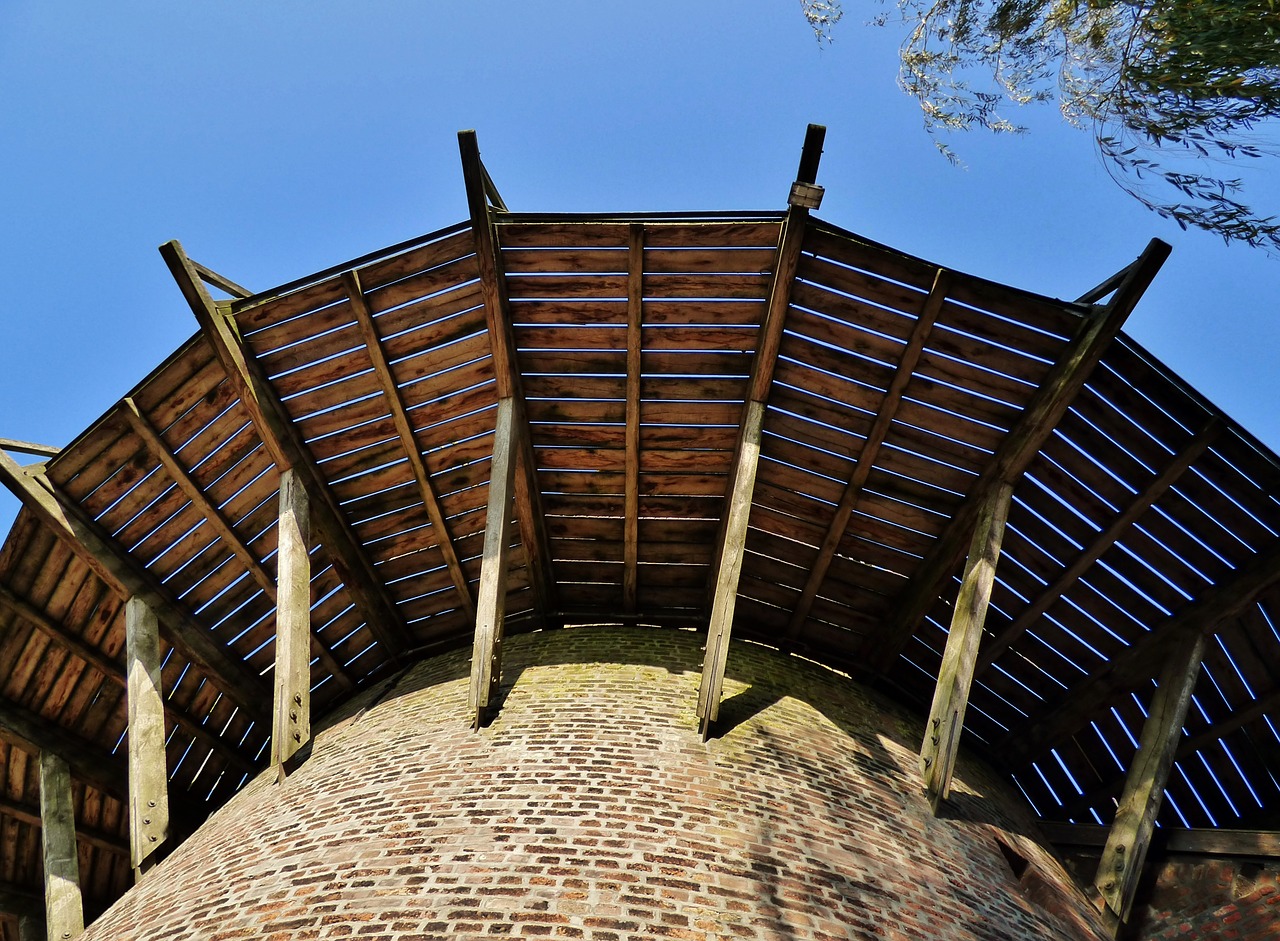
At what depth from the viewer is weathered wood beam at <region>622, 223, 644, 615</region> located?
7.00 meters

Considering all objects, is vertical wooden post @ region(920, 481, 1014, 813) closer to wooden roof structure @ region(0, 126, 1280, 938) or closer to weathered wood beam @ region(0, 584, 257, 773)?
wooden roof structure @ region(0, 126, 1280, 938)

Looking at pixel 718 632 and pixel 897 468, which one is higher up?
pixel 897 468

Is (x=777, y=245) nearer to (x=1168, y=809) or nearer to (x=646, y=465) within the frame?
(x=646, y=465)

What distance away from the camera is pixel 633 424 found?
7.98 metres

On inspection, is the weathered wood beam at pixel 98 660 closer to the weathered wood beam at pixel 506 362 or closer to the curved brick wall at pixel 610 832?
the curved brick wall at pixel 610 832

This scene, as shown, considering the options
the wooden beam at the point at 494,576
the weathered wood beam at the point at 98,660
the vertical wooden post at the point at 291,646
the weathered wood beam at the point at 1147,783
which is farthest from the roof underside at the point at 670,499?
the vertical wooden post at the point at 291,646

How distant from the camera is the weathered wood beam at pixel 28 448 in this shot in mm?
7613

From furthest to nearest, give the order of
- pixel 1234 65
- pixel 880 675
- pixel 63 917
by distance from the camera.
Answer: pixel 880 675
pixel 63 917
pixel 1234 65

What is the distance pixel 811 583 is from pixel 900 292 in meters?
3.12

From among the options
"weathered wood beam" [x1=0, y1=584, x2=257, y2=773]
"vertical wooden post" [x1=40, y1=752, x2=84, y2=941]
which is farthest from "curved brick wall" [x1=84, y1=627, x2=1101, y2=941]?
"weathered wood beam" [x1=0, y1=584, x2=257, y2=773]

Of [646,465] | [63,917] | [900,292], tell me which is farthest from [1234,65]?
[63,917]

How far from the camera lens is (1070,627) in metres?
8.44

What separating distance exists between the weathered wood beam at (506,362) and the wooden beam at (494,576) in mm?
284

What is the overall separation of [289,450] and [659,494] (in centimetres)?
335
